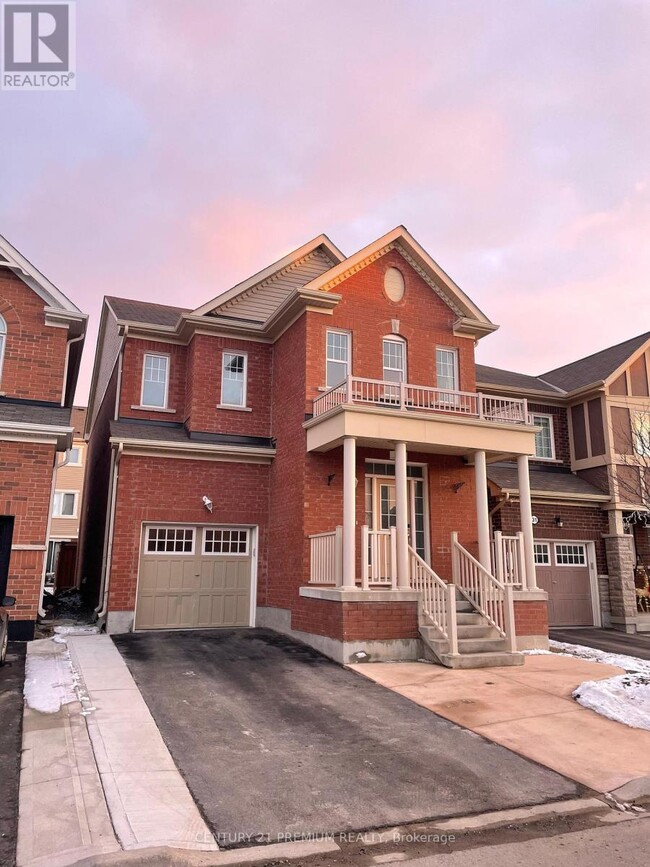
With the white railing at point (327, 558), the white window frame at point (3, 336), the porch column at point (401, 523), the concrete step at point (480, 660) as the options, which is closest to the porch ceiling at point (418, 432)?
the porch column at point (401, 523)

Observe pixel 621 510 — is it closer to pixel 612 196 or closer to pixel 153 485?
pixel 612 196

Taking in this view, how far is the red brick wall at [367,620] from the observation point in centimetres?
1095

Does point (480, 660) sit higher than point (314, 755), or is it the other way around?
point (480, 660)

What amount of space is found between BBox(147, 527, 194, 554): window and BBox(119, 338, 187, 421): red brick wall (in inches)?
119

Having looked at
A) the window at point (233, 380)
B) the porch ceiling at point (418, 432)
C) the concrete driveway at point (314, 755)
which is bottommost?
the concrete driveway at point (314, 755)

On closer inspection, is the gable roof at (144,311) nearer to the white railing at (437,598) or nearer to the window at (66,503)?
the white railing at (437,598)

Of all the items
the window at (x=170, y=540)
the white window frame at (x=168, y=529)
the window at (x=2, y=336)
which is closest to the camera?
the window at (x=2, y=336)

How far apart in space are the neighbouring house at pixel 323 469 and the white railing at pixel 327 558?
0.05 m

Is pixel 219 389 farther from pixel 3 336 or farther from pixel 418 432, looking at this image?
pixel 418 432

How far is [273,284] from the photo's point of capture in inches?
669

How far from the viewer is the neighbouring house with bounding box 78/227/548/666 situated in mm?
11742

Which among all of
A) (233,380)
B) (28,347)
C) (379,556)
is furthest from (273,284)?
(379,556)

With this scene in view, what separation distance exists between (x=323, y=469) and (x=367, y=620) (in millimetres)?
3559

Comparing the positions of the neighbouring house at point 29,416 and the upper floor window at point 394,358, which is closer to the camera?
the neighbouring house at point 29,416
